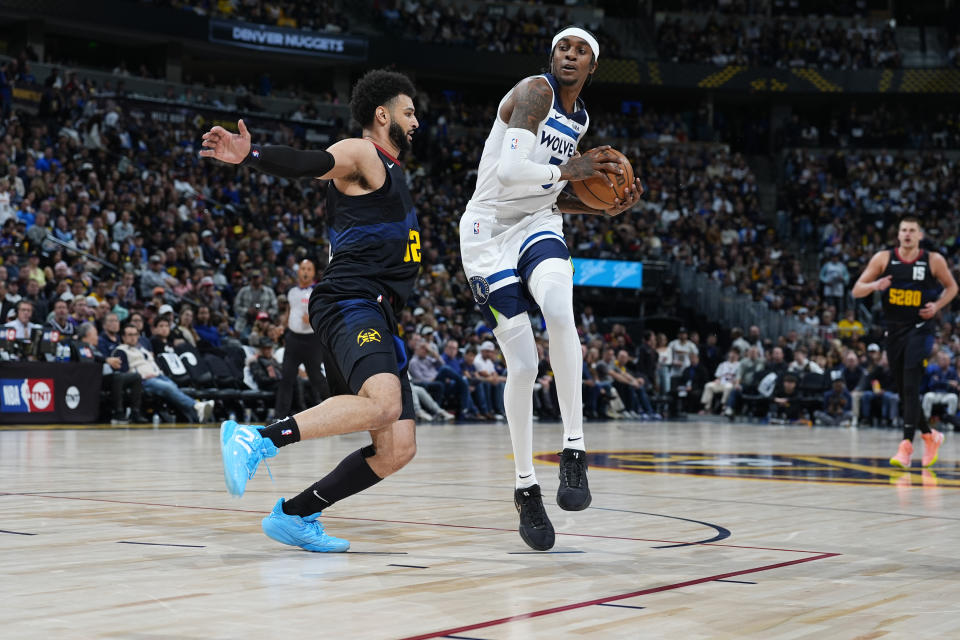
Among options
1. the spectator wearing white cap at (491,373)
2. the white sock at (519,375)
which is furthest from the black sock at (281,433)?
the spectator wearing white cap at (491,373)

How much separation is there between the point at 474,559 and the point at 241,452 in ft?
3.17

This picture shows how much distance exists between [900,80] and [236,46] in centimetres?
2105

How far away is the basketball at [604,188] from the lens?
5168 millimetres

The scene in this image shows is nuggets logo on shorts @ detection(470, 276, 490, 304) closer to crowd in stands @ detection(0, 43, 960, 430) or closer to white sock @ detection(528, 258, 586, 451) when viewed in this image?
white sock @ detection(528, 258, 586, 451)

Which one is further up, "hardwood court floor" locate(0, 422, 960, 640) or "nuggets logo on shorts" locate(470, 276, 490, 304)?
"nuggets logo on shorts" locate(470, 276, 490, 304)

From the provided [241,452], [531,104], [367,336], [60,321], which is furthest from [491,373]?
[241,452]

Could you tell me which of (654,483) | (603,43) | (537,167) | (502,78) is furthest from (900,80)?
(537,167)

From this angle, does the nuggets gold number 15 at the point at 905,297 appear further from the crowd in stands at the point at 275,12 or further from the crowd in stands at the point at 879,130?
the crowd in stands at the point at 879,130

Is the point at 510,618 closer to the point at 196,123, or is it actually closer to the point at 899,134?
the point at 196,123

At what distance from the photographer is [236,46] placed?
3058 centimetres

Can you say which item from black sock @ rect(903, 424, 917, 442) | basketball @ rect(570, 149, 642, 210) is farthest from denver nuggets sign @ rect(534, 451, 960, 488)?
basketball @ rect(570, 149, 642, 210)

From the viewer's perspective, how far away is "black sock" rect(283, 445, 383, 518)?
456 centimetres

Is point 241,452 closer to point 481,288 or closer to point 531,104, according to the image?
point 481,288

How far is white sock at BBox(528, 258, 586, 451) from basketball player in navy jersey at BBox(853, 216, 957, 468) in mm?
5588
